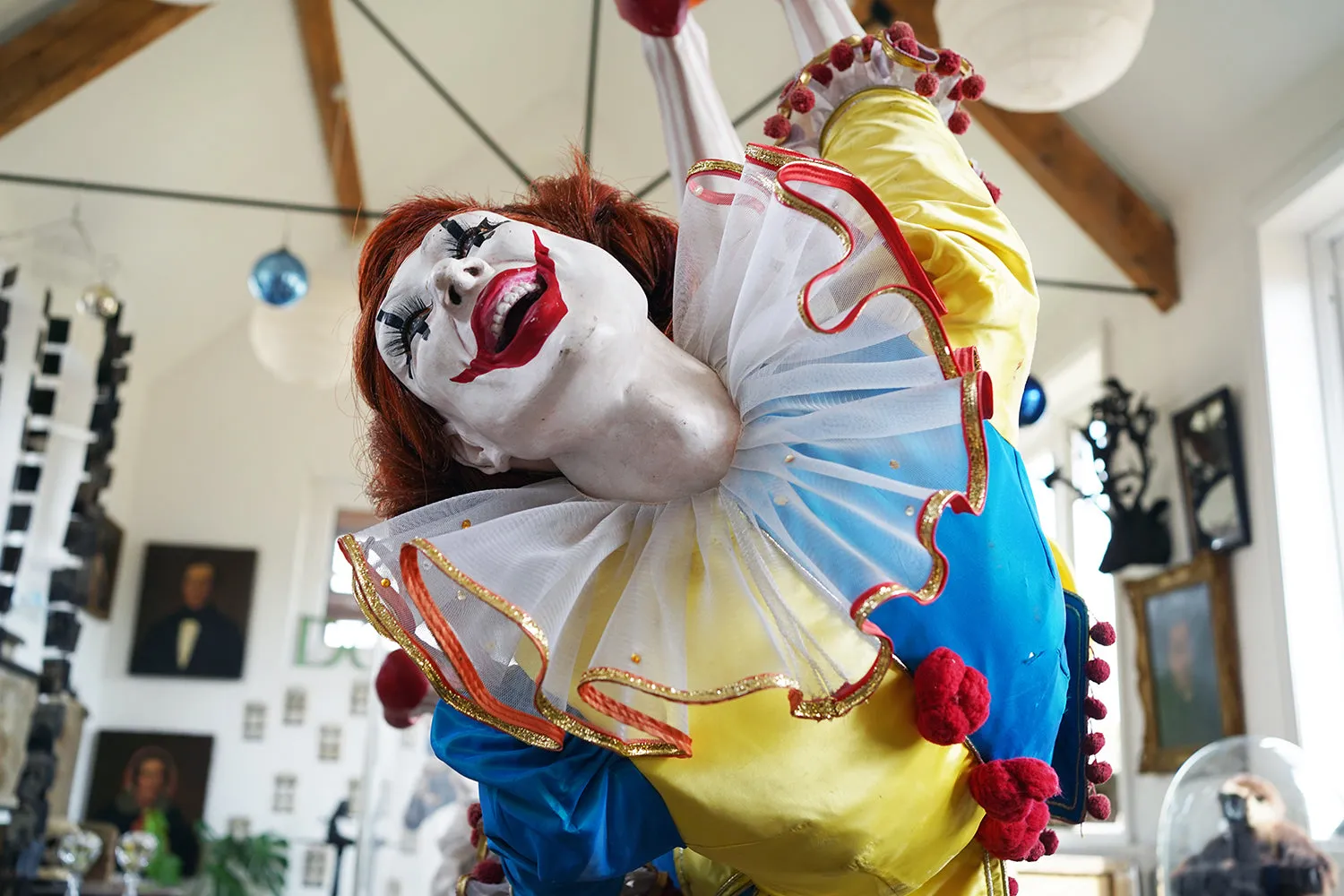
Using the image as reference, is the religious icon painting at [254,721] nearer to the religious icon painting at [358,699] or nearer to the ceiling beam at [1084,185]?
the religious icon painting at [358,699]

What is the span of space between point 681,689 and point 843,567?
144 mm

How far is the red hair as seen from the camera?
114 cm

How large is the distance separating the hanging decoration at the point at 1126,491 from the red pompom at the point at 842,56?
374 centimetres

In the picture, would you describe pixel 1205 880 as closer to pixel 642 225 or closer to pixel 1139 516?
pixel 642 225

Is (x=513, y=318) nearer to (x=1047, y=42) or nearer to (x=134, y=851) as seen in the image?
(x=1047, y=42)

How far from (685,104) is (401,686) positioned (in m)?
0.85

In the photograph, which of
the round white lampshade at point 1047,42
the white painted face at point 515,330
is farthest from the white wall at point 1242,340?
the white painted face at point 515,330

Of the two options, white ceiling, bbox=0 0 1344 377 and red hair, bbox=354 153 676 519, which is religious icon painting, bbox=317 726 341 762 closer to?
white ceiling, bbox=0 0 1344 377

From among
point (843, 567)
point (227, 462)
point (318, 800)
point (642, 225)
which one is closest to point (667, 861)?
point (843, 567)

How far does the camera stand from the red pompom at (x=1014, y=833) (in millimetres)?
974

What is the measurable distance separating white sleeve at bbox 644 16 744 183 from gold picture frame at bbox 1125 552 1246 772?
11.6 feet

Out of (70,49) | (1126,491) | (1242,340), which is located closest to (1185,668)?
(1126,491)

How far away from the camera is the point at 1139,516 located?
4.68m

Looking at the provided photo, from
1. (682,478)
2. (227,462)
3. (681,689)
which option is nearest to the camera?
(681,689)
